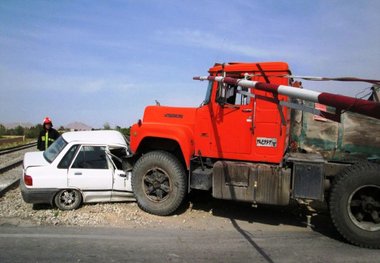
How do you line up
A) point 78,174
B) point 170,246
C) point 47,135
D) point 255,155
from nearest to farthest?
1. point 170,246
2. point 255,155
3. point 78,174
4. point 47,135

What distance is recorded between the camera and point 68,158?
8.10m

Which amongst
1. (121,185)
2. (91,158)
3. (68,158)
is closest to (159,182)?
(121,185)

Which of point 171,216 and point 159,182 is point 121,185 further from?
point 171,216

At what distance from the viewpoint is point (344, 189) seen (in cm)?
629

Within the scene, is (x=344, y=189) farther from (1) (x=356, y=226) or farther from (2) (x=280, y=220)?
(2) (x=280, y=220)

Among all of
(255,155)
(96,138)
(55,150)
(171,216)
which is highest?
(96,138)

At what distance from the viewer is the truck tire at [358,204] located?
616cm

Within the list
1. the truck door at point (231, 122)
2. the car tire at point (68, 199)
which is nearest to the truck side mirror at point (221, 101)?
the truck door at point (231, 122)

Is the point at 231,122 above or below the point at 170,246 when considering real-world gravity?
above

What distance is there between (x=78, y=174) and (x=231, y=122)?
3235mm

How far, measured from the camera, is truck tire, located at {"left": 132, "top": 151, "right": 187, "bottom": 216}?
7.65m

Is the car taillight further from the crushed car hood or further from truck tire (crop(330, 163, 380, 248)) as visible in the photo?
truck tire (crop(330, 163, 380, 248))

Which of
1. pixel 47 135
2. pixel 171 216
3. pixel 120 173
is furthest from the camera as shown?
pixel 47 135

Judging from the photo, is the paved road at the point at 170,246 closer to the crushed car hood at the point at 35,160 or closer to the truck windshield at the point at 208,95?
the crushed car hood at the point at 35,160
